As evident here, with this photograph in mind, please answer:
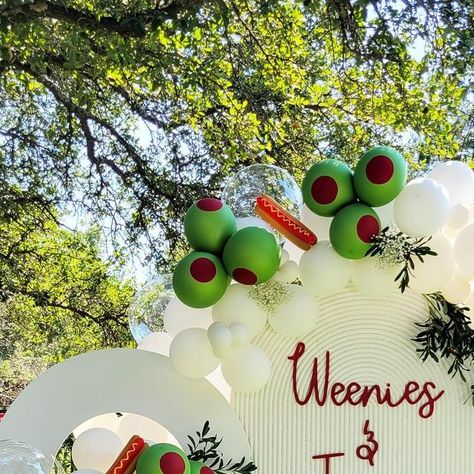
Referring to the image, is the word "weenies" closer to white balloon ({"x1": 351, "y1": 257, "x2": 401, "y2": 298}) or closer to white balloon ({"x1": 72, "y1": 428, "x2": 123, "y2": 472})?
white balloon ({"x1": 351, "y1": 257, "x2": 401, "y2": 298})

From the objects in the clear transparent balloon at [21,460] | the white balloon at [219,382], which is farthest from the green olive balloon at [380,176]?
the clear transparent balloon at [21,460]

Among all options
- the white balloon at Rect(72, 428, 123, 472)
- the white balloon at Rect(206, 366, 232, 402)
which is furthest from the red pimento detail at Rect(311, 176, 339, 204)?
the white balloon at Rect(72, 428, 123, 472)

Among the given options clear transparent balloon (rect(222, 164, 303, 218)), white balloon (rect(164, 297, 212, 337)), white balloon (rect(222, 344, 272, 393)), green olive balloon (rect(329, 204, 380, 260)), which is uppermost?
clear transparent balloon (rect(222, 164, 303, 218))

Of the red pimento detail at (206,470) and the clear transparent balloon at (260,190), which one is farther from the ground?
the clear transparent balloon at (260,190)

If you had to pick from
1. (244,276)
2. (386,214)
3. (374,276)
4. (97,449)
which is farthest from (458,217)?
(97,449)

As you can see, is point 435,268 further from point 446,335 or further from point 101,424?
point 101,424

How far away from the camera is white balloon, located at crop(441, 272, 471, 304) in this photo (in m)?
2.47

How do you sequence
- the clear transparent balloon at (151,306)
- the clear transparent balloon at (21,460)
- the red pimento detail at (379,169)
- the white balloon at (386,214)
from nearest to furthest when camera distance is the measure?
the clear transparent balloon at (21,460) → the red pimento detail at (379,169) → the white balloon at (386,214) → the clear transparent balloon at (151,306)

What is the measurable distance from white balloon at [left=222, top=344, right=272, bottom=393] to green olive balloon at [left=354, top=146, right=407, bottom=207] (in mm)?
549

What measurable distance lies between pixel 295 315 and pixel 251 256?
0.81 ft

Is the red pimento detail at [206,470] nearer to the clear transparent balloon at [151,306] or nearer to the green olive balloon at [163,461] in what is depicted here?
the green olive balloon at [163,461]

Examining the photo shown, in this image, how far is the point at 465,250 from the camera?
241 centimetres

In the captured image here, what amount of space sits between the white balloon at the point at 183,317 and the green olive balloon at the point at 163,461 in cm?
49

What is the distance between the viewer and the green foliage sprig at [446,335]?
248cm
